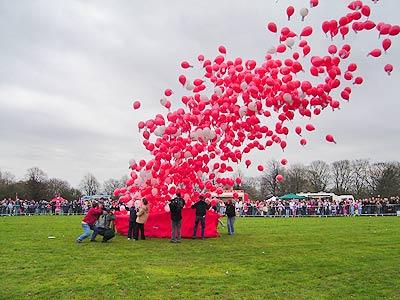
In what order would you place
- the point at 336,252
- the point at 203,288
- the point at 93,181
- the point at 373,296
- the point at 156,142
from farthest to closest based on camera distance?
the point at 93,181 → the point at 156,142 → the point at 336,252 → the point at 203,288 → the point at 373,296

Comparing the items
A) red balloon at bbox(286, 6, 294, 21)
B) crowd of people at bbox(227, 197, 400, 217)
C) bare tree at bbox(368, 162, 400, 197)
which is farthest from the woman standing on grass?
bare tree at bbox(368, 162, 400, 197)

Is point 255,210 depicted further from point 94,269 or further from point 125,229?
point 94,269

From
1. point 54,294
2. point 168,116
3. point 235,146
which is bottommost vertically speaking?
point 54,294

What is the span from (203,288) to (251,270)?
1891 mm

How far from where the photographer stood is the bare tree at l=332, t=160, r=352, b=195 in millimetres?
82625

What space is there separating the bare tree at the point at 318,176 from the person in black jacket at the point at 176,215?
70159 mm

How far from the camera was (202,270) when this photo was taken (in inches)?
381

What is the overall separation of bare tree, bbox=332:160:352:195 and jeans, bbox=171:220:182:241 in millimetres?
70639

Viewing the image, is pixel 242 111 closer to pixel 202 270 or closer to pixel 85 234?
pixel 202 270

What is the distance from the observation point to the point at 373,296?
293 inches

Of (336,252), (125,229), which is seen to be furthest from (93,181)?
(336,252)

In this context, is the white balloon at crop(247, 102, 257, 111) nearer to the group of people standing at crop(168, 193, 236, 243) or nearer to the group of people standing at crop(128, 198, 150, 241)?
the group of people standing at crop(168, 193, 236, 243)

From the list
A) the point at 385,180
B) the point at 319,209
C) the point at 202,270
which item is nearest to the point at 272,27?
the point at 202,270

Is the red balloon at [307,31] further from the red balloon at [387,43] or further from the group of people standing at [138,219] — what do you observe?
A: the group of people standing at [138,219]
